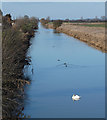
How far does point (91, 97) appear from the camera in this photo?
32.4 ft

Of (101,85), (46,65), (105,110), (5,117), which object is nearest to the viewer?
(5,117)

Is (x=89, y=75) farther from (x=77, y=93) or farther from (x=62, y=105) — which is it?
(x=62, y=105)

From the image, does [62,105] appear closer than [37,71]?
Yes

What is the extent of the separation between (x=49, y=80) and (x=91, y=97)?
2840mm

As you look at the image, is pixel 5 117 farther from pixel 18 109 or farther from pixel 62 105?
pixel 62 105

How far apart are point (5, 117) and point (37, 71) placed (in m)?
7.32

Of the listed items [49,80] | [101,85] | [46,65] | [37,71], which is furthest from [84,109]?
[46,65]

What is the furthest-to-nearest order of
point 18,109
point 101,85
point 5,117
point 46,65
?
point 46,65, point 101,85, point 18,109, point 5,117

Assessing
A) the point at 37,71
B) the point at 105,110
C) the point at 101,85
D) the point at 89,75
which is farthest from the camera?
the point at 37,71

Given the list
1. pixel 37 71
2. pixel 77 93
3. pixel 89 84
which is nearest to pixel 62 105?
pixel 77 93

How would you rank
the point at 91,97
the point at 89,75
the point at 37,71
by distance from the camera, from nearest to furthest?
the point at 91,97, the point at 89,75, the point at 37,71

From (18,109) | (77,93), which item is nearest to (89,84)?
(77,93)

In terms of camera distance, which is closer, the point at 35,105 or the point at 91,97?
the point at 35,105

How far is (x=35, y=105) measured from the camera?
356 inches
